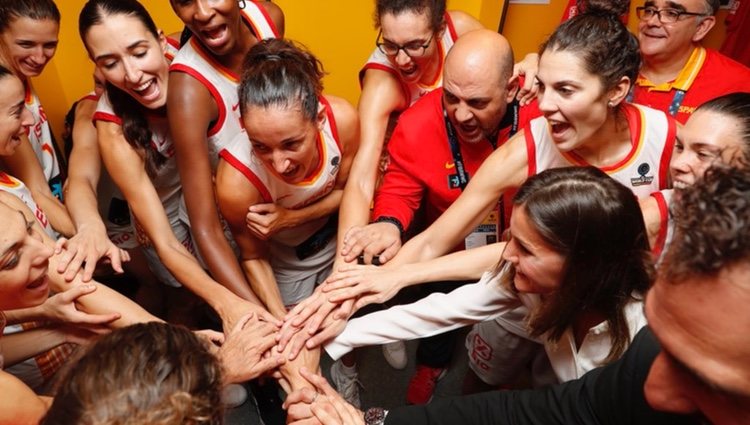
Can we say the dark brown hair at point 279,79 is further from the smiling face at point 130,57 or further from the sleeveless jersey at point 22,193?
the sleeveless jersey at point 22,193

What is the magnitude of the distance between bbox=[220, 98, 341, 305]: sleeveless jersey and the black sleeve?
894 mm

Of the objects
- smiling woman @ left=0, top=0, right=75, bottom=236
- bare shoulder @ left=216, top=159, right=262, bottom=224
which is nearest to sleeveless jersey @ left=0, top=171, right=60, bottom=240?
smiling woman @ left=0, top=0, right=75, bottom=236

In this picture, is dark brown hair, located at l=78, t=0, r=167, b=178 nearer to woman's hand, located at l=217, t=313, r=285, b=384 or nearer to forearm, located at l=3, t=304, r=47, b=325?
forearm, located at l=3, t=304, r=47, b=325

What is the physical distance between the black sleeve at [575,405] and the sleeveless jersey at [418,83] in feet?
4.35

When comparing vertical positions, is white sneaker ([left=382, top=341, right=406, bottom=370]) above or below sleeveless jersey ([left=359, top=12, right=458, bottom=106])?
below

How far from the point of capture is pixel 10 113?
1.71 metres

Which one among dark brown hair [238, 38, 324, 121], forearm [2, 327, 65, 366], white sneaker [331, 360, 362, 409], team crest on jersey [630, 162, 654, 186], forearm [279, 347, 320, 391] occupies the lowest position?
white sneaker [331, 360, 362, 409]

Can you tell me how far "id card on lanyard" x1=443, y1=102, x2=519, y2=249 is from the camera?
201 cm

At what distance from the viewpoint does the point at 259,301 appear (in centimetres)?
196

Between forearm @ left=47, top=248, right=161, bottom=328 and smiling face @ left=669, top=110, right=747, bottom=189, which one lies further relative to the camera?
forearm @ left=47, top=248, right=161, bottom=328

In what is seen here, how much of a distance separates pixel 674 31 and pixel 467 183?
1.09 metres

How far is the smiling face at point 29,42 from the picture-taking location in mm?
1996

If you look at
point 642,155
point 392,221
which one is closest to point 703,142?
point 642,155

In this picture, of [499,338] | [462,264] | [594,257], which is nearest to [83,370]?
[594,257]
